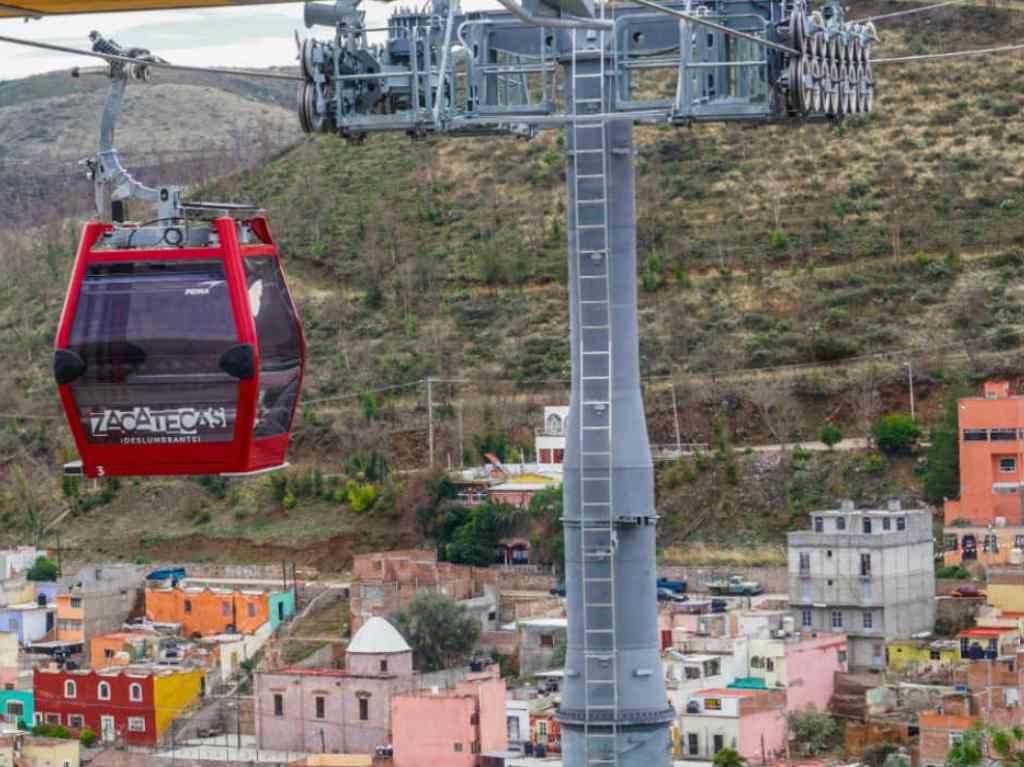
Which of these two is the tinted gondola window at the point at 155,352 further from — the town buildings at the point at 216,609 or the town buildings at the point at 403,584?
the town buildings at the point at 216,609

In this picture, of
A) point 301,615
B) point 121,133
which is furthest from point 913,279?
point 121,133

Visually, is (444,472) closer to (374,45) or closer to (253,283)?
(374,45)

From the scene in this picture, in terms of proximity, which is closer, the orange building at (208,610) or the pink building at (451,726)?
the pink building at (451,726)

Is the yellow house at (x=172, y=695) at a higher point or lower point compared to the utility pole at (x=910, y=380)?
lower

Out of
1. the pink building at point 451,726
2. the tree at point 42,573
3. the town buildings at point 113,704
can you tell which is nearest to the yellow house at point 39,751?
the town buildings at point 113,704

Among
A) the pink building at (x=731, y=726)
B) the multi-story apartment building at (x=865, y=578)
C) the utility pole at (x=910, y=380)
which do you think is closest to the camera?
the pink building at (x=731, y=726)

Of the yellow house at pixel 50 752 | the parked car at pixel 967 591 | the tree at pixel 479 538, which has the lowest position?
the yellow house at pixel 50 752

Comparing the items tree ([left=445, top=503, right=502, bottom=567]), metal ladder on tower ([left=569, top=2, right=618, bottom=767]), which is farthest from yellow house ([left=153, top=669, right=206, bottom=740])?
metal ladder on tower ([left=569, top=2, right=618, bottom=767])
